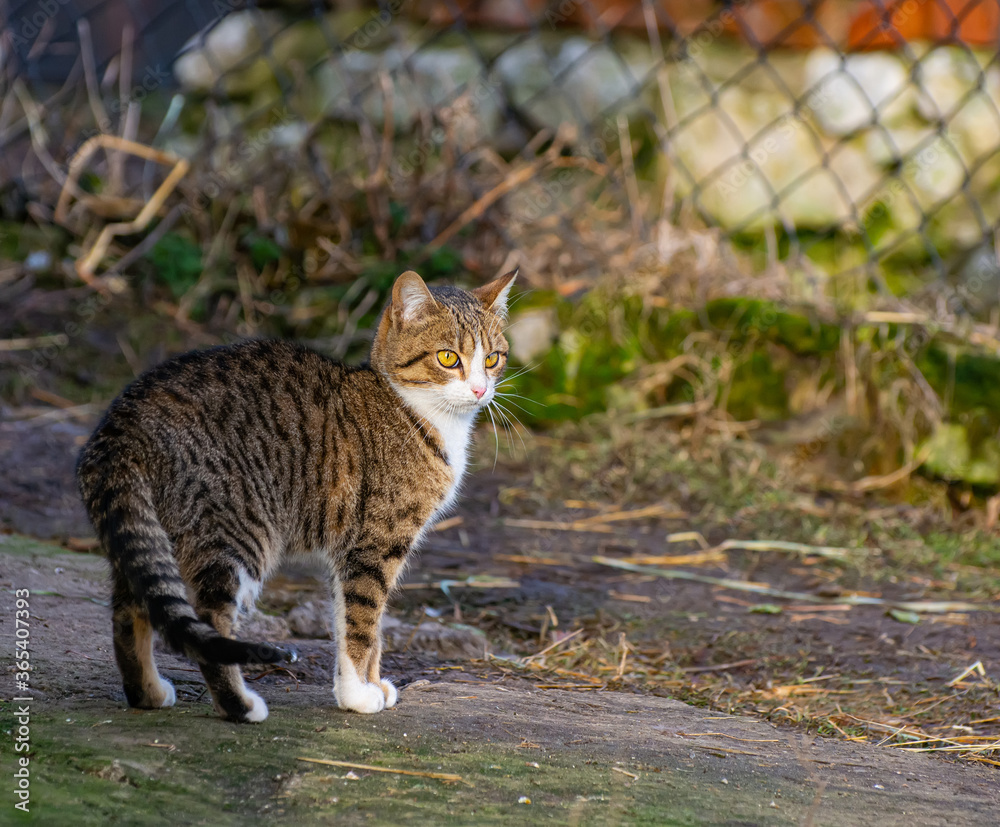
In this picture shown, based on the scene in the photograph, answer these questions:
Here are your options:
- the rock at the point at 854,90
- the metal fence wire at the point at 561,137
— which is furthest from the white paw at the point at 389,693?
the rock at the point at 854,90

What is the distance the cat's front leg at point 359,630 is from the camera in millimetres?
2574

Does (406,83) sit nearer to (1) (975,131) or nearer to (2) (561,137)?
(2) (561,137)

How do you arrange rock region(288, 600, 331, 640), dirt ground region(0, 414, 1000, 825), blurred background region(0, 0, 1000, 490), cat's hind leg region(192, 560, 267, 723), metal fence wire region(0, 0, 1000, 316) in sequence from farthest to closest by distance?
metal fence wire region(0, 0, 1000, 316) → blurred background region(0, 0, 1000, 490) → rock region(288, 600, 331, 640) → cat's hind leg region(192, 560, 267, 723) → dirt ground region(0, 414, 1000, 825)

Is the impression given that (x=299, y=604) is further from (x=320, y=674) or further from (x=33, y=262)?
(x=33, y=262)

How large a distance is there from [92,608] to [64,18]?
7.06 metres

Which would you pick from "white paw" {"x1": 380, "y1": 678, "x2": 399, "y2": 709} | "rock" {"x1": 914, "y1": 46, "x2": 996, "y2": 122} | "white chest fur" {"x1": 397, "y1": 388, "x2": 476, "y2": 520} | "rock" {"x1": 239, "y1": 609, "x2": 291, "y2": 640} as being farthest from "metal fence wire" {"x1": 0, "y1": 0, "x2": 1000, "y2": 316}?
"white paw" {"x1": 380, "y1": 678, "x2": 399, "y2": 709}

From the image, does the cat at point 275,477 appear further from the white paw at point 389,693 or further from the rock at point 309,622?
the rock at point 309,622

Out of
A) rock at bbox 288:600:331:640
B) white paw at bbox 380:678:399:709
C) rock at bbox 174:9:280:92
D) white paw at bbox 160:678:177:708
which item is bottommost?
rock at bbox 288:600:331:640

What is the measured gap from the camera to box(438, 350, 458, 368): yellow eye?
3.11m

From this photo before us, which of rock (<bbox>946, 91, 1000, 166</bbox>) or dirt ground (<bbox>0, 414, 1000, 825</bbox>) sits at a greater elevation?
rock (<bbox>946, 91, 1000, 166</bbox>)

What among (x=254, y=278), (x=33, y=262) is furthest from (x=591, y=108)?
(x=33, y=262)

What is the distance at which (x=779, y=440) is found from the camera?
5.17 meters

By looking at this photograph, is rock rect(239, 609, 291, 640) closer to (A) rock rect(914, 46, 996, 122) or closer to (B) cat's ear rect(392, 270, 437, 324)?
(B) cat's ear rect(392, 270, 437, 324)

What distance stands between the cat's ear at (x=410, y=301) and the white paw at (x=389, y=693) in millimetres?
1081
